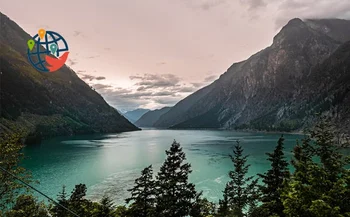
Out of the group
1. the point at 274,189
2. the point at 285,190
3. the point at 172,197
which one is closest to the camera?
the point at 285,190

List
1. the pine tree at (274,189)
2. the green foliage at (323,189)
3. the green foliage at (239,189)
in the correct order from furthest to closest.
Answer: the green foliage at (239,189) → the pine tree at (274,189) → the green foliage at (323,189)

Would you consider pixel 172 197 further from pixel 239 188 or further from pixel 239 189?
pixel 239 188

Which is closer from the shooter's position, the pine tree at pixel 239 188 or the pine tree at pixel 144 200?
the pine tree at pixel 144 200

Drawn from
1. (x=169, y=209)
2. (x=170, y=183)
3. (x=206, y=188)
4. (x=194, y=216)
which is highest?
(x=170, y=183)

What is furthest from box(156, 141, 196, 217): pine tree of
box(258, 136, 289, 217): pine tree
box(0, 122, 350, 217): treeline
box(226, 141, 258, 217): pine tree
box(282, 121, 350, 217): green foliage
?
box(282, 121, 350, 217): green foliage

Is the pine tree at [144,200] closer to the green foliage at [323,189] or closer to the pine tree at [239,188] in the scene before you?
the pine tree at [239,188]

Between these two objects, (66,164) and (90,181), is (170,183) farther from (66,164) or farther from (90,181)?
(66,164)

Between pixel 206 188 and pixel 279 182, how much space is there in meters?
38.1

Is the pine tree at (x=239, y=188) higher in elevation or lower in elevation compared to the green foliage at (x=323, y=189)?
lower

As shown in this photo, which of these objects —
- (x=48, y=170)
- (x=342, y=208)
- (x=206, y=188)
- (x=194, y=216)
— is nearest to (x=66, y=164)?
(x=48, y=170)

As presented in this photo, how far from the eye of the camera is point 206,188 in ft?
196

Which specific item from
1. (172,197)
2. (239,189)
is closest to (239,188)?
(239,189)

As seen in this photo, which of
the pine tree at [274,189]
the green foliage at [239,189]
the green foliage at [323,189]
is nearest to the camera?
the green foliage at [323,189]

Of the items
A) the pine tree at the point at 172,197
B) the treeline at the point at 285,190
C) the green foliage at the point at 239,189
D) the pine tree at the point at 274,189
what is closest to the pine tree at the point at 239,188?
the green foliage at the point at 239,189
